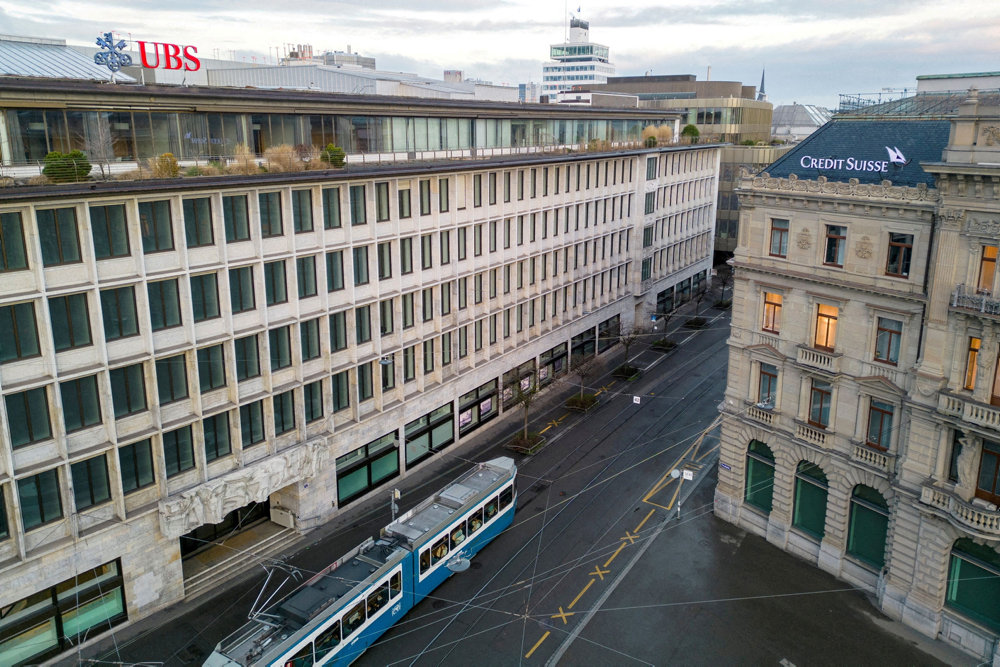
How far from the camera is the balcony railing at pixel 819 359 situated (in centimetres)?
3928

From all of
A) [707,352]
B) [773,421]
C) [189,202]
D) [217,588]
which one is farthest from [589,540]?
[707,352]

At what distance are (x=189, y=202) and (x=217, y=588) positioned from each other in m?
20.6

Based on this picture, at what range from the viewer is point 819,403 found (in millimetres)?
40875

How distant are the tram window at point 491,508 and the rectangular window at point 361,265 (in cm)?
1542

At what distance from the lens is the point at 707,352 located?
261 feet

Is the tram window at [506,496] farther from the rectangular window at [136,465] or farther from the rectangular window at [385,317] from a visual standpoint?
the rectangular window at [136,465]

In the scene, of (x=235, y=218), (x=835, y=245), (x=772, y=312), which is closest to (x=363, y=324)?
(x=235, y=218)

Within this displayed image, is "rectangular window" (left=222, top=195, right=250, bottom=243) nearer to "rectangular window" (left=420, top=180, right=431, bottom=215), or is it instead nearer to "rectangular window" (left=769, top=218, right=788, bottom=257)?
"rectangular window" (left=420, top=180, right=431, bottom=215)

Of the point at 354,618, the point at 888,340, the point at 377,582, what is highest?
the point at 888,340

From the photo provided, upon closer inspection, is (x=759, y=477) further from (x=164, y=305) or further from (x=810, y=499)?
(x=164, y=305)

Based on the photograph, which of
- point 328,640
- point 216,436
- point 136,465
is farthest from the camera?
point 216,436

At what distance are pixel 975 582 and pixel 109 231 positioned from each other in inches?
1702

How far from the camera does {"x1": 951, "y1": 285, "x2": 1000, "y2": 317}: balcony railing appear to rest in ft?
107

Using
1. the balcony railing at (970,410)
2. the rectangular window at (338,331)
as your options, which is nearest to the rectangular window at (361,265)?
the rectangular window at (338,331)
